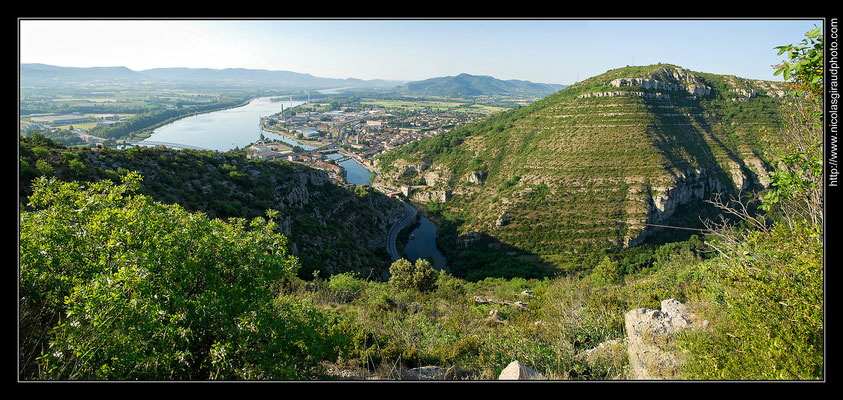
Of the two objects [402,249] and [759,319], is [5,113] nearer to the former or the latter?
[759,319]

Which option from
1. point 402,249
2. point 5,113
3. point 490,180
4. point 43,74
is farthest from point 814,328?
point 43,74

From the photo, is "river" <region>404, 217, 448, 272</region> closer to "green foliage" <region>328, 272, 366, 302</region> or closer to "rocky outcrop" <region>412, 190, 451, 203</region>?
"rocky outcrop" <region>412, 190, 451, 203</region>

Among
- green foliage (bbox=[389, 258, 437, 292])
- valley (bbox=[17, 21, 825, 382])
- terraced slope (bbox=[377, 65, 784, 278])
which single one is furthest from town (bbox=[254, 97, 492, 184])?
green foliage (bbox=[389, 258, 437, 292])

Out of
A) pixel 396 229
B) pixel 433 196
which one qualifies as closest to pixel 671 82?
pixel 433 196

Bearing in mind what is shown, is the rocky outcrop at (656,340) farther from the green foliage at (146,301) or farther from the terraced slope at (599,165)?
the terraced slope at (599,165)

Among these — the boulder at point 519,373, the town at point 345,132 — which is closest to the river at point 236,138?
the town at point 345,132
